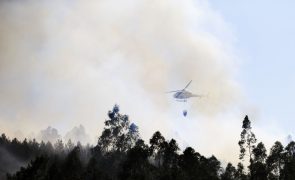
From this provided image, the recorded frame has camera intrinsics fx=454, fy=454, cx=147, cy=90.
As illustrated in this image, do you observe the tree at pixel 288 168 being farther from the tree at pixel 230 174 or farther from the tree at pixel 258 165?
the tree at pixel 230 174

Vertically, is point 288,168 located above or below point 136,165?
below

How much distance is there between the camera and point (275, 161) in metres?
102

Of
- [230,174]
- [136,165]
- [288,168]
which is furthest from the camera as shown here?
[230,174]

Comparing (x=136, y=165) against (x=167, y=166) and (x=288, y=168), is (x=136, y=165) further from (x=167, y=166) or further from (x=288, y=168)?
(x=288, y=168)

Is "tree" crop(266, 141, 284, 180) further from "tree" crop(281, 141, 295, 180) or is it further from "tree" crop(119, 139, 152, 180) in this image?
"tree" crop(119, 139, 152, 180)

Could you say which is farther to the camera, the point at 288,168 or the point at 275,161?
the point at 275,161

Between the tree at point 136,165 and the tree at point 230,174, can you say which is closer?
the tree at point 136,165

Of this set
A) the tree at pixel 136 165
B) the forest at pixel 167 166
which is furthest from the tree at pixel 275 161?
the tree at pixel 136 165

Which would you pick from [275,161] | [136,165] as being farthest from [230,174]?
[136,165]

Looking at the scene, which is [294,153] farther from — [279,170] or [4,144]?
[4,144]

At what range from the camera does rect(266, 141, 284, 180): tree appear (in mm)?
99750

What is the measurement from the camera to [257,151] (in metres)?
98.6

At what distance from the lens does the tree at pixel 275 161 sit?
9975cm

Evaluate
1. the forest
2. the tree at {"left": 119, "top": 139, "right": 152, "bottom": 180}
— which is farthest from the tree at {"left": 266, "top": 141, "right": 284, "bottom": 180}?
the tree at {"left": 119, "top": 139, "right": 152, "bottom": 180}
